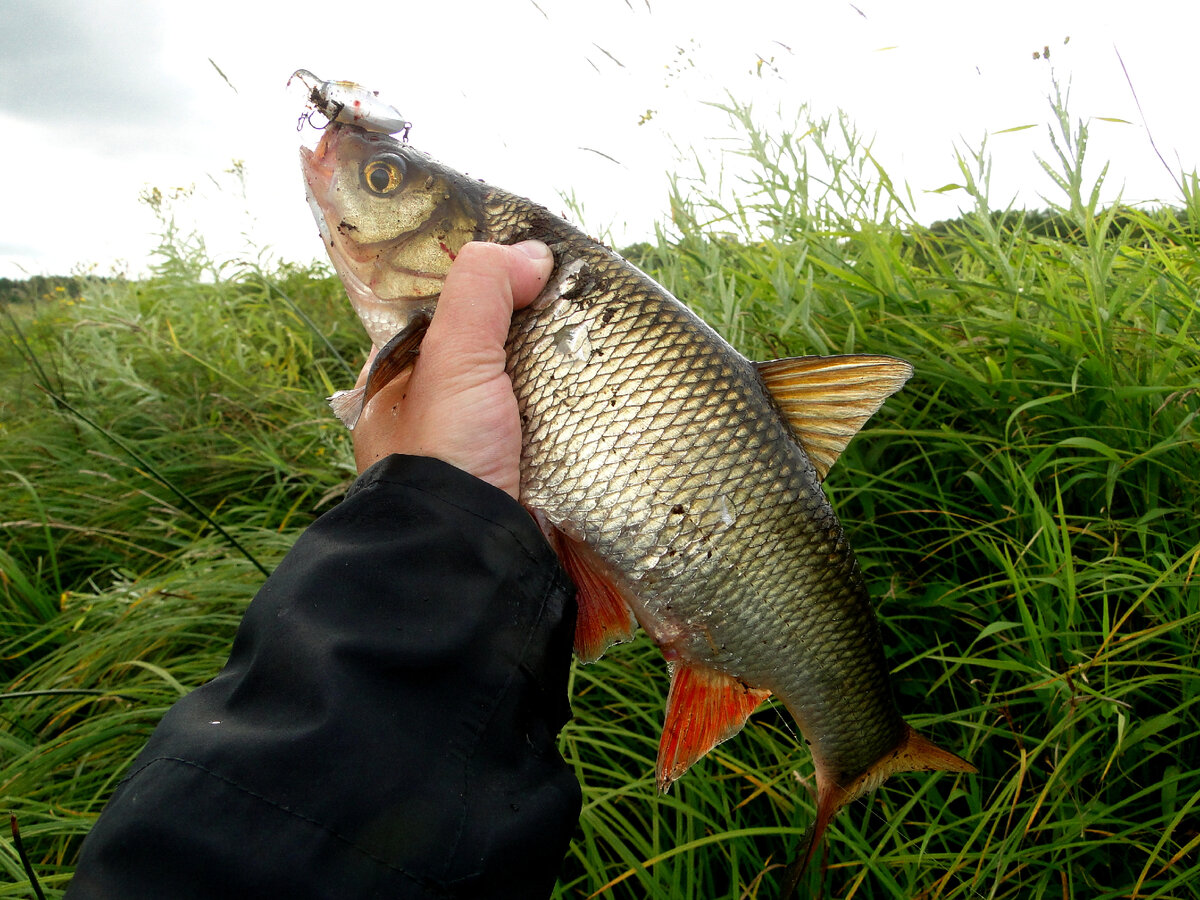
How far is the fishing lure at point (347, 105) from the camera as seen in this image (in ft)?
5.72

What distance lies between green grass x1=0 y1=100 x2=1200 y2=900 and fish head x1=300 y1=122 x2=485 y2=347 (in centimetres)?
90

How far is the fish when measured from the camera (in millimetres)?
1518

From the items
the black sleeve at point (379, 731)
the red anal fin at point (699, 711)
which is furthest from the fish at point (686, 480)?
the black sleeve at point (379, 731)

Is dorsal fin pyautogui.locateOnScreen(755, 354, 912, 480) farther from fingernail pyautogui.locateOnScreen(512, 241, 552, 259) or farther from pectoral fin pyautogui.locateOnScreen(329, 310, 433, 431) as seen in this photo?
pectoral fin pyautogui.locateOnScreen(329, 310, 433, 431)

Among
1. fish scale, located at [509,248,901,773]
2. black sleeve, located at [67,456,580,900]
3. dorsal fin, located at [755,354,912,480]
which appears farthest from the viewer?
dorsal fin, located at [755,354,912,480]

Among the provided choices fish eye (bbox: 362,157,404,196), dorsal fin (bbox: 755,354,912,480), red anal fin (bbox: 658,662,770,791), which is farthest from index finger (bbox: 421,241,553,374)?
red anal fin (bbox: 658,662,770,791)

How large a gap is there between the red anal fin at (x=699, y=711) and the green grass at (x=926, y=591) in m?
0.23

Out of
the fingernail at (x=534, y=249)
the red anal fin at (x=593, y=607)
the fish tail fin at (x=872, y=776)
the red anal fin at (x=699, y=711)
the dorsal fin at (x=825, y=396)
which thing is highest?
the fingernail at (x=534, y=249)

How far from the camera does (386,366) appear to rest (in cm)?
164

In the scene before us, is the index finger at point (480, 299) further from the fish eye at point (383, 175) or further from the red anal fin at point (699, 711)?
the red anal fin at point (699, 711)

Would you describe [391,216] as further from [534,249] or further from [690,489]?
[690,489]

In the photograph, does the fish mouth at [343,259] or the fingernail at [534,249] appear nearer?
the fingernail at [534,249]

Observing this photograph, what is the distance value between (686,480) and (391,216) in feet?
3.23

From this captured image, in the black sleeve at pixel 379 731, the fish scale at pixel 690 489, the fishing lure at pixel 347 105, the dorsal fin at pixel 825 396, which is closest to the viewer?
the black sleeve at pixel 379 731
